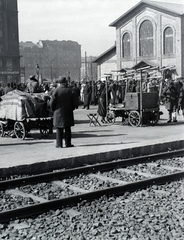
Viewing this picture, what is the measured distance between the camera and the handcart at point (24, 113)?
1180cm

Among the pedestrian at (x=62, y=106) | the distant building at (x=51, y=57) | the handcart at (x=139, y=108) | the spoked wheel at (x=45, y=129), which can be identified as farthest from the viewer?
the distant building at (x=51, y=57)

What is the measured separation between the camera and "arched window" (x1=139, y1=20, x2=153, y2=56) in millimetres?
43969

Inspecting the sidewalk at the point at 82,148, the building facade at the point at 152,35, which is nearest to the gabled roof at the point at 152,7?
the building facade at the point at 152,35

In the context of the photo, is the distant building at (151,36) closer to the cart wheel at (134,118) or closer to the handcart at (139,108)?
the handcart at (139,108)

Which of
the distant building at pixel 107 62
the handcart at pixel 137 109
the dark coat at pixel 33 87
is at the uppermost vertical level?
the distant building at pixel 107 62

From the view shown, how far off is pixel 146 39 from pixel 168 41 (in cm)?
289

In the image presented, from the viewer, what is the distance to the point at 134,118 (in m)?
15.7

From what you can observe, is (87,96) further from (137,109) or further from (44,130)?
(44,130)

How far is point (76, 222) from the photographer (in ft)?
16.9

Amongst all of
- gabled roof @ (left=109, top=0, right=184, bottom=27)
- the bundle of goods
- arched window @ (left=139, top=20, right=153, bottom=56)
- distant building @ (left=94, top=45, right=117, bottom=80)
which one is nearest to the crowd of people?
the bundle of goods

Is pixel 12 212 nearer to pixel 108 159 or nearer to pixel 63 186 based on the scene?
pixel 63 186

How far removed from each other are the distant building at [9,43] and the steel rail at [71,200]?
67.4 meters

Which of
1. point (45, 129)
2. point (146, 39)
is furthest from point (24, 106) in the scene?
point (146, 39)

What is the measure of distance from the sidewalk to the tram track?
2.44 ft
